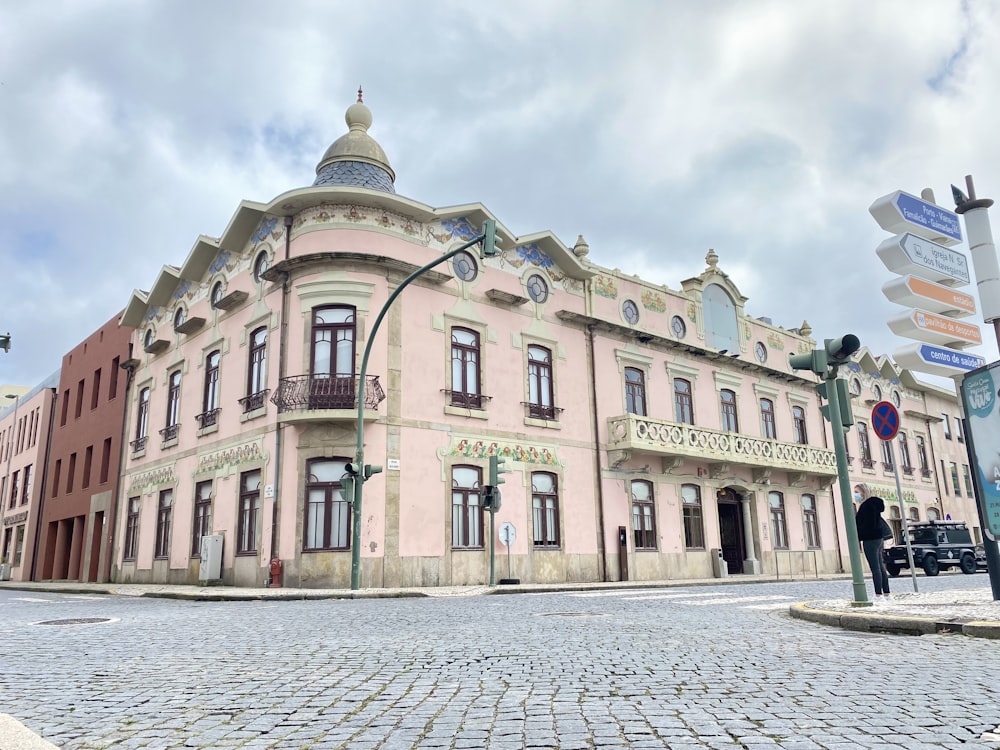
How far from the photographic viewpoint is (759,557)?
2817 cm

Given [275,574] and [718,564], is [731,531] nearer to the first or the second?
[718,564]

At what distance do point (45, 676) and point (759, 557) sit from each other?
25867 millimetres

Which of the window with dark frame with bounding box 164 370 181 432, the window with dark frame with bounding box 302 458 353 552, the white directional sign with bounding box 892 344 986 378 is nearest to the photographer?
the white directional sign with bounding box 892 344 986 378

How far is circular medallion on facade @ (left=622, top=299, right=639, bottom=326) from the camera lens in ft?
86.9

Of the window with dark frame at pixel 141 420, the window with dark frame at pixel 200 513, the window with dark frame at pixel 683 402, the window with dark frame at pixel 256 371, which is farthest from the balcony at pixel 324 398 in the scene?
the window with dark frame at pixel 683 402

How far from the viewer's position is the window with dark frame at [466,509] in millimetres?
20484

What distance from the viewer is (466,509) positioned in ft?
68.3

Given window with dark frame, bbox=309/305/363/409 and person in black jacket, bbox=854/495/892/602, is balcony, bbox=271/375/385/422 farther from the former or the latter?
person in black jacket, bbox=854/495/892/602

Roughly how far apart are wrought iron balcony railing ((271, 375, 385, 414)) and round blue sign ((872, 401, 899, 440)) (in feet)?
38.1

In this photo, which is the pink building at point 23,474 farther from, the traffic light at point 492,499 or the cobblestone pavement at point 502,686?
the cobblestone pavement at point 502,686

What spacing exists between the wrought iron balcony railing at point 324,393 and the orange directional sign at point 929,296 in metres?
12.0

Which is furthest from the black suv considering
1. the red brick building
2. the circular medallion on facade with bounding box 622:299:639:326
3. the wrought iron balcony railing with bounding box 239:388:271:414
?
the red brick building

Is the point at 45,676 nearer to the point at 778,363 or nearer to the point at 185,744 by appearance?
the point at 185,744

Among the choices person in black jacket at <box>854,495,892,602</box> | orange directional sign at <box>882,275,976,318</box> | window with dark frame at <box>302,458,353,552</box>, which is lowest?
person in black jacket at <box>854,495,892,602</box>
